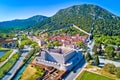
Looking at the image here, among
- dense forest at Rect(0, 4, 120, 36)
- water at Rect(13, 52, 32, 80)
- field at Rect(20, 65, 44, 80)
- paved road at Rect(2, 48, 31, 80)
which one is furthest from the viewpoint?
dense forest at Rect(0, 4, 120, 36)

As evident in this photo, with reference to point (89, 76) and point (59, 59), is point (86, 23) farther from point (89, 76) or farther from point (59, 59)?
point (89, 76)

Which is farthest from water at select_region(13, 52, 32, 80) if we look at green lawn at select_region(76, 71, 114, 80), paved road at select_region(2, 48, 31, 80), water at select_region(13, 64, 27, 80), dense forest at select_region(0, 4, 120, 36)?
dense forest at select_region(0, 4, 120, 36)

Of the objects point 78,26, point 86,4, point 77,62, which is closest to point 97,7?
point 86,4

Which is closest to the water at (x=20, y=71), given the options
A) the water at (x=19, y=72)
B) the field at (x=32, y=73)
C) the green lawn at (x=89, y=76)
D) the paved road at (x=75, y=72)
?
the water at (x=19, y=72)

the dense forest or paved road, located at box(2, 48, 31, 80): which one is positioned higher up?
the dense forest

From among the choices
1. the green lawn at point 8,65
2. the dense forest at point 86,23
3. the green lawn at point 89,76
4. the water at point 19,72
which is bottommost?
the green lawn at point 89,76

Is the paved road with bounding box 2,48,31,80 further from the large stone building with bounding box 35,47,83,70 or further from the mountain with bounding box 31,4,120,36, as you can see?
the mountain with bounding box 31,4,120,36

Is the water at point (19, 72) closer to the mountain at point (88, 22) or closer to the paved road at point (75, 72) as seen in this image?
the paved road at point (75, 72)
